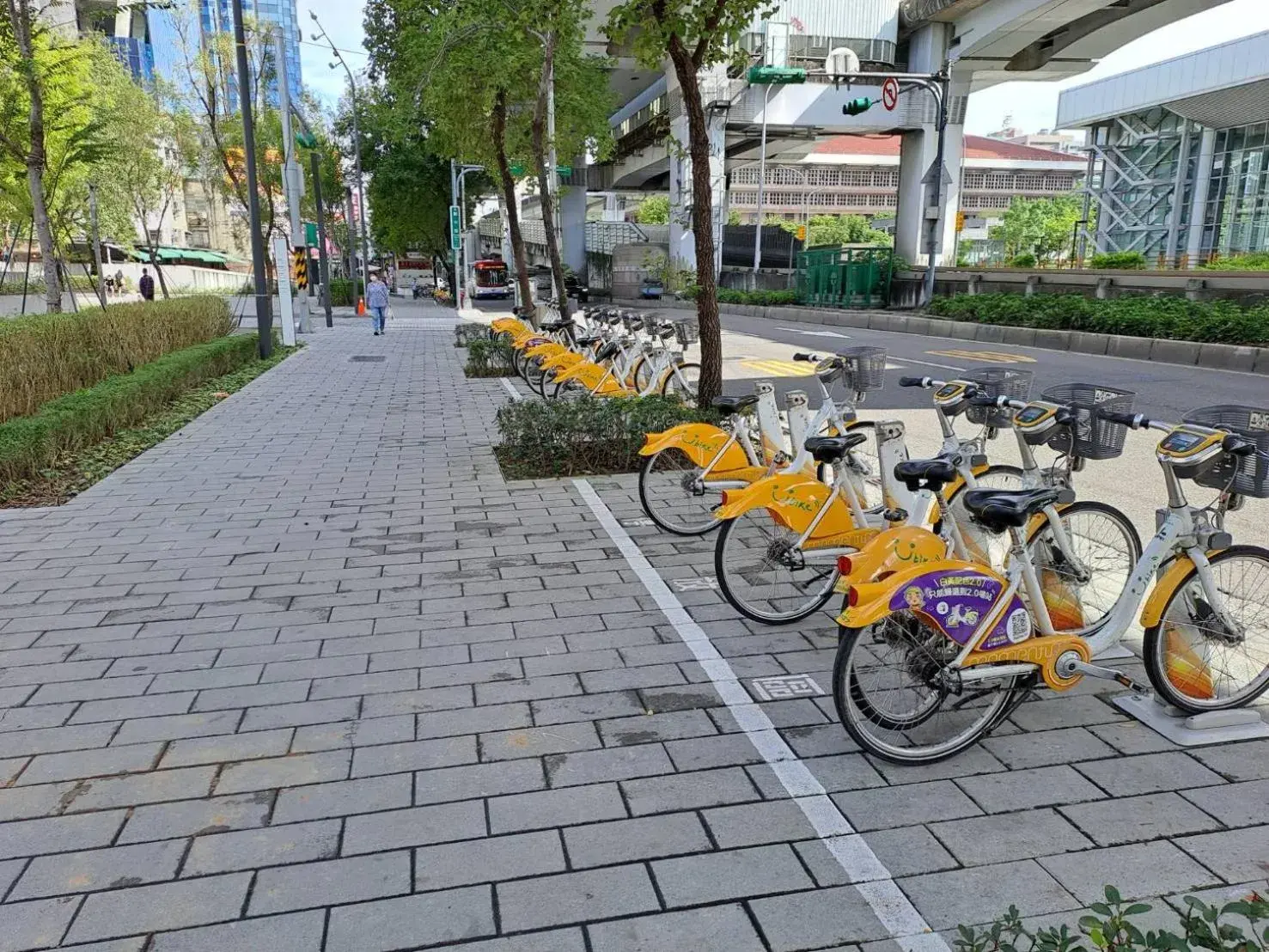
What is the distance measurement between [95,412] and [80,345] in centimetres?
196

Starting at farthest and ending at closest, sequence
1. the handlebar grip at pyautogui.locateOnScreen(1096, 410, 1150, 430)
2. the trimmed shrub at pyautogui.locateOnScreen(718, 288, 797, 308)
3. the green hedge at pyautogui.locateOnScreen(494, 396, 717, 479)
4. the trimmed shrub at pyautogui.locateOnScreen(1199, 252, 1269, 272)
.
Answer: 1. the trimmed shrub at pyautogui.locateOnScreen(718, 288, 797, 308)
2. the trimmed shrub at pyautogui.locateOnScreen(1199, 252, 1269, 272)
3. the green hedge at pyautogui.locateOnScreen(494, 396, 717, 479)
4. the handlebar grip at pyautogui.locateOnScreen(1096, 410, 1150, 430)

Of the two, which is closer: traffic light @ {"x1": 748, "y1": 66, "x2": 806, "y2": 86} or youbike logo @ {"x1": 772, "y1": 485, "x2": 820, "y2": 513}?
youbike logo @ {"x1": 772, "y1": 485, "x2": 820, "y2": 513}

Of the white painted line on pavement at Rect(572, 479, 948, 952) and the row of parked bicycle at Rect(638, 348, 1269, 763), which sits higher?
the row of parked bicycle at Rect(638, 348, 1269, 763)

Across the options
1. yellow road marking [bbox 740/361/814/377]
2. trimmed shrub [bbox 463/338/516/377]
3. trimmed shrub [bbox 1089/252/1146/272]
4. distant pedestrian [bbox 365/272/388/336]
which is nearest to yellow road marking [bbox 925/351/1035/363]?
yellow road marking [bbox 740/361/814/377]

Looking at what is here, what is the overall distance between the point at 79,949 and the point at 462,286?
39.5 m

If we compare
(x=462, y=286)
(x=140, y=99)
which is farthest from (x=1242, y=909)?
(x=462, y=286)

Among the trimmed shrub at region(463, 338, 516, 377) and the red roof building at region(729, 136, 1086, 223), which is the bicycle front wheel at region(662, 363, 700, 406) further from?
the red roof building at region(729, 136, 1086, 223)

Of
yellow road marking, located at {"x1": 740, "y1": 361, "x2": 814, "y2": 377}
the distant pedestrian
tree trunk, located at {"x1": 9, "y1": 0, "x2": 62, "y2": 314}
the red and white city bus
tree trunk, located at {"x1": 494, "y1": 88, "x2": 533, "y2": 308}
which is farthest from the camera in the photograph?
the red and white city bus

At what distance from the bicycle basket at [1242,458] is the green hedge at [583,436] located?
457cm

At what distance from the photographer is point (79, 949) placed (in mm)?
2367

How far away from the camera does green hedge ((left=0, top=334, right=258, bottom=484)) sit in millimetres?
7383

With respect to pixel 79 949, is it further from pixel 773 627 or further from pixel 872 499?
pixel 872 499

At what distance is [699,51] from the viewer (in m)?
7.55

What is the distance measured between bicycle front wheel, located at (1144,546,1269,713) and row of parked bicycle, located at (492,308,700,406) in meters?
5.49
